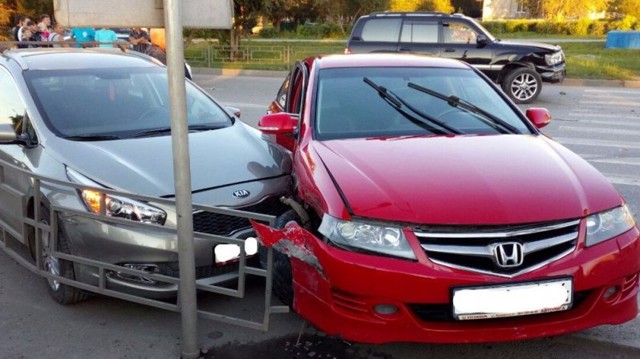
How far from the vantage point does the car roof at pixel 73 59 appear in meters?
5.16

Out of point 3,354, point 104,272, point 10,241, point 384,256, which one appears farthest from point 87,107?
point 384,256

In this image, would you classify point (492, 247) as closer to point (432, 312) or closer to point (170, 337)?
point (432, 312)

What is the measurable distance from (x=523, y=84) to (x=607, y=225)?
11.1 m

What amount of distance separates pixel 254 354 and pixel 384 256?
1.01 m

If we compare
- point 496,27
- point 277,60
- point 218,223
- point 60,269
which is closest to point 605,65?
point 277,60

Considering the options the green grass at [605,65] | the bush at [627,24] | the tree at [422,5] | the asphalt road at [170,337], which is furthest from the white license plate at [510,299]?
the tree at [422,5]

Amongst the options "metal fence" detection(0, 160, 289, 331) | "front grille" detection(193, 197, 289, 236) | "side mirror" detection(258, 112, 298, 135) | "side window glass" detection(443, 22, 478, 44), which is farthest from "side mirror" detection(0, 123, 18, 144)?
"side window glass" detection(443, 22, 478, 44)

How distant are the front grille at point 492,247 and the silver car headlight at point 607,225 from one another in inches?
8.1

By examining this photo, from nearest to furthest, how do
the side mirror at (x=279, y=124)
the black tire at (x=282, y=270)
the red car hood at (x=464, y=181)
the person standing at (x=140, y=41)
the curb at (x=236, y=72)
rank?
the red car hood at (x=464, y=181)
the black tire at (x=282, y=270)
the side mirror at (x=279, y=124)
the person standing at (x=140, y=41)
the curb at (x=236, y=72)

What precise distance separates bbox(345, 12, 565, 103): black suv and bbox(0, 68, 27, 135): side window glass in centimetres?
1035

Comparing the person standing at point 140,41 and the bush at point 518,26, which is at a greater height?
the bush at point 518,26

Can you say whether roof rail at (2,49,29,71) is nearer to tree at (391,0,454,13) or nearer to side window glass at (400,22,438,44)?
side window glass at (400,22,438,44)

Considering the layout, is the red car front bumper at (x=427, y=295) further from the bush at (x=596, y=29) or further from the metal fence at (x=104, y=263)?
the bush at (x=596, y=29)

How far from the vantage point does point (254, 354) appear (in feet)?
11.4
